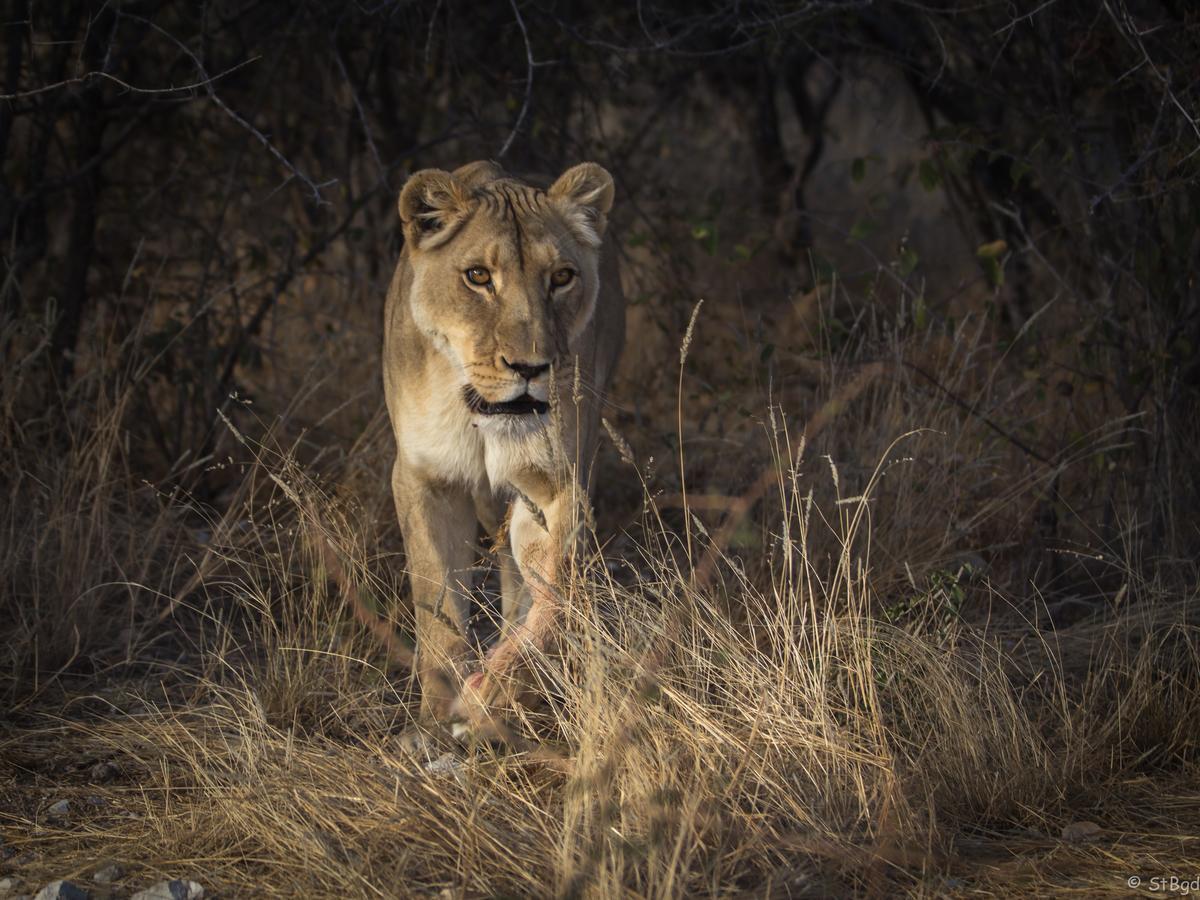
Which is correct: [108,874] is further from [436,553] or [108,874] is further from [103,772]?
[436,553]

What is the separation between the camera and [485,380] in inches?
150

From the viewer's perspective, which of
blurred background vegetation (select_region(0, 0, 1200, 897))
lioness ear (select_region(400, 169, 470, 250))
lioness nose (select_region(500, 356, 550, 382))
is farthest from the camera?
blurred background vegetation (select_region(0, 0, 1200, 897))

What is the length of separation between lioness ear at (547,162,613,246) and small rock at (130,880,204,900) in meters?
2.29

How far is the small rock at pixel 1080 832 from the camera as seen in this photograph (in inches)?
123

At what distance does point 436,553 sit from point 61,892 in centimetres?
163

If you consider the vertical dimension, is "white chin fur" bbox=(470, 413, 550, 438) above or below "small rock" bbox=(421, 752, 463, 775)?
above

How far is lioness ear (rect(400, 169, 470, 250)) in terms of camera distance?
4.04 meters

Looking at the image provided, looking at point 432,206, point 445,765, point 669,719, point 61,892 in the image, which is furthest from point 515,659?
point 432,206

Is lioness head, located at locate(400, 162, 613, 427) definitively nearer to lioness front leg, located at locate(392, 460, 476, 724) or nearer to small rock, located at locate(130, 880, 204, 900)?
lioness front leg, located at locate(392, 460, 476, 724)

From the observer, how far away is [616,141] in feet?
28.9

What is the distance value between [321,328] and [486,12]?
182 cm

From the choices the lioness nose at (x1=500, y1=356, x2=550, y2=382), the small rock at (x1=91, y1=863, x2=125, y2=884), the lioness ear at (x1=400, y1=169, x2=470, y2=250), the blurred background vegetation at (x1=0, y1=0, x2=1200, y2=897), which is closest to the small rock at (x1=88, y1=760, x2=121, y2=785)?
the blurred background vegetation at (x1=0, y1=0, x2=1200, y2=897)

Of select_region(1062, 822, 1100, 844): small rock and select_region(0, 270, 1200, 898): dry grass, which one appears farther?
select_region(1062, 822, 1100, 844): small rock

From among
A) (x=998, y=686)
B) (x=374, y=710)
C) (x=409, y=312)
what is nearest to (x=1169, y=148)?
(x=998, y=686)
